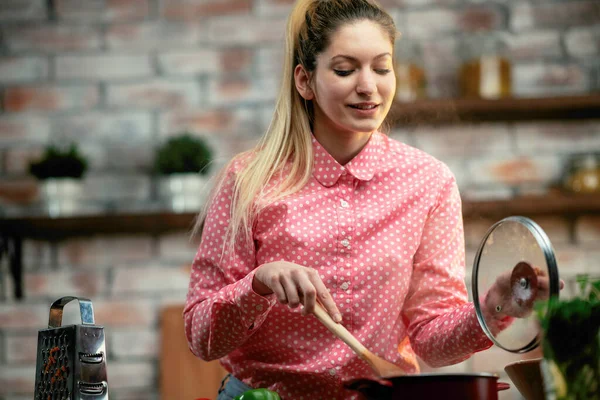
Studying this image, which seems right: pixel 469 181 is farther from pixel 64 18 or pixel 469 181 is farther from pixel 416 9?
pixel 64 18

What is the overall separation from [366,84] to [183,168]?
4.67ft

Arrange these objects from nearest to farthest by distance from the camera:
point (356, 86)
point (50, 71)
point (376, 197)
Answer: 1. point (356, 86)
2. point (376, 197)
3. point (50, 71)

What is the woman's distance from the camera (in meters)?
1.26

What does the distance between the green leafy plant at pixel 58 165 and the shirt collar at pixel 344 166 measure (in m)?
1.41

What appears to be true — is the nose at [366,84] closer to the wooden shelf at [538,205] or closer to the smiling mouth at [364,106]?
the smiling mouth at [364,106]

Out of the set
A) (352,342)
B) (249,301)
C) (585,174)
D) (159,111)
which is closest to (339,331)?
(352,342)

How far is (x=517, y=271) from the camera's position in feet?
3.00


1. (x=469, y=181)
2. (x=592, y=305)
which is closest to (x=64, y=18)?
(x=469, y=181)

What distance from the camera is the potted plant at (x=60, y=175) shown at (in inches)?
103

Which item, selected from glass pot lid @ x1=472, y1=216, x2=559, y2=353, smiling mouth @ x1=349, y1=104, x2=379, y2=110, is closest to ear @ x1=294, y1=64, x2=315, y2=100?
smiling mouth @ x1=349, y1=104, x2=379, y2=110

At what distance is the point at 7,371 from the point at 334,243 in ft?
5.88

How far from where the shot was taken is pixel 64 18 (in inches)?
110

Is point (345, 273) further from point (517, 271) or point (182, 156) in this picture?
point (182, 156)

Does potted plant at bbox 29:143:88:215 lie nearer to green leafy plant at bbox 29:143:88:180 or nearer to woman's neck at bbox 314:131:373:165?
green leafy plant at bbox 29:143:88:180
